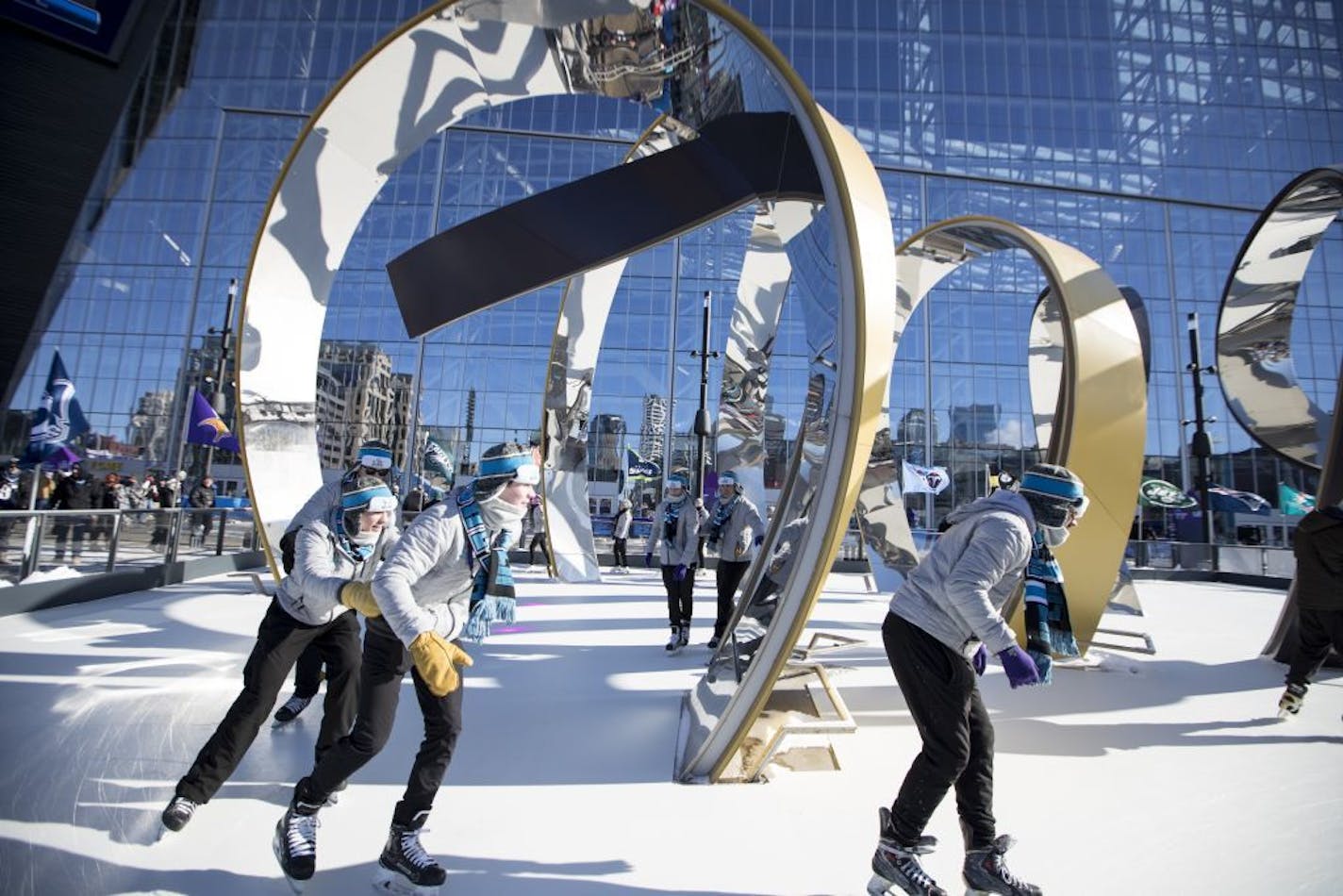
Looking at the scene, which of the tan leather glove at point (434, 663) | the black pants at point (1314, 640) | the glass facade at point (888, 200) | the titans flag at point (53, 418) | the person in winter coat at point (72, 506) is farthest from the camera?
the glass facade at point (888, 200)

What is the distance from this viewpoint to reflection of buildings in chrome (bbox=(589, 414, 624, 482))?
1184 inches

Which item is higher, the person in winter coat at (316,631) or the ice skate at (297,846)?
the person in winter coat at (316,631)

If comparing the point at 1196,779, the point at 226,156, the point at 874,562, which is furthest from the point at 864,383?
the point at 226,156

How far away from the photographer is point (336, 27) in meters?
32.8

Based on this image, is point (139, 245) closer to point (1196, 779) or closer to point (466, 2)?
point (466, 2)

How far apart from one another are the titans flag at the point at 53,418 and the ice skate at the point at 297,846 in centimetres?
1179

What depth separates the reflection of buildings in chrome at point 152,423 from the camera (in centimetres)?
3200

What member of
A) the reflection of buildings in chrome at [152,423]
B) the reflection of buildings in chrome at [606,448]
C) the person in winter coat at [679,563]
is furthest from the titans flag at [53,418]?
the reflection of buildings in chrome at [152,423]

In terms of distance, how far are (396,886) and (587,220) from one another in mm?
4836

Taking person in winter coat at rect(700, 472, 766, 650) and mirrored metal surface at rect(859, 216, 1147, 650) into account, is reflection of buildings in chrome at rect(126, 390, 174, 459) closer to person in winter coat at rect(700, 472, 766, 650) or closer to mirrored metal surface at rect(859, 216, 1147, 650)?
person in winter coat at rect(700, 472, 766, 650)

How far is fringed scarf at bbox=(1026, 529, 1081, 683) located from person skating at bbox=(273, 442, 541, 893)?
86.8 inches

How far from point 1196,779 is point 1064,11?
4206 cm

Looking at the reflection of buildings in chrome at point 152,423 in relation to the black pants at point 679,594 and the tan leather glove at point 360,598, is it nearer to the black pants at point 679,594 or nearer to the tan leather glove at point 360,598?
the black pants at point 679,594

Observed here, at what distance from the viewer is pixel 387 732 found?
2543 millimetres
